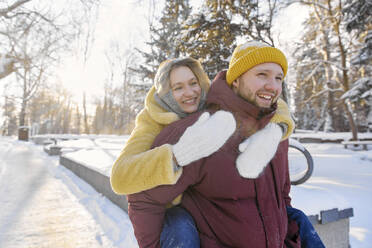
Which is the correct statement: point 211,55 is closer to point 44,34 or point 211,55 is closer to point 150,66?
point 150,66

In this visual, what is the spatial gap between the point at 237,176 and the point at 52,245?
2.75 meters

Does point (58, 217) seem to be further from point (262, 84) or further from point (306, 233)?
point (262, 84)

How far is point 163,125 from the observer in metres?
1.63

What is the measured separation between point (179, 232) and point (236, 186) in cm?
38

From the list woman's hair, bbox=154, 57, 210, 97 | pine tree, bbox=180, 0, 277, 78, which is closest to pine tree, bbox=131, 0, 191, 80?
pine tree, bbox=180, 0, 277, 78

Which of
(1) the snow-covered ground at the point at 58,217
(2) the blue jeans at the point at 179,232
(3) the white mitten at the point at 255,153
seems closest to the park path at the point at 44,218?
(1) the snow-covered ground at the point at 58,217

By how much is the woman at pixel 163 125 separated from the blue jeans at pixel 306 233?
1.84ft

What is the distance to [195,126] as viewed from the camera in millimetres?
1257

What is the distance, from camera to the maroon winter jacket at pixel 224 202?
49.2 inches

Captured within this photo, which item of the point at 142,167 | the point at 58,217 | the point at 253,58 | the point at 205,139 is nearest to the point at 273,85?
the point at 253,58

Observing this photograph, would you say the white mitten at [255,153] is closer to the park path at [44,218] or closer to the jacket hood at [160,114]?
the jacket hood at [160,114]

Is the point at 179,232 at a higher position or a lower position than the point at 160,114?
lower

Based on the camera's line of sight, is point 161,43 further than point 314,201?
Yes

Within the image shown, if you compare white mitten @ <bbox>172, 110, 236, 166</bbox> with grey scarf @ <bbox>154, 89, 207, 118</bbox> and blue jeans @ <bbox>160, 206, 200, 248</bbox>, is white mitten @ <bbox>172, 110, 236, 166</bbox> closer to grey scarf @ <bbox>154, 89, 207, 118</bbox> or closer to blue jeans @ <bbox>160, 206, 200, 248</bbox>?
blue jeans @ <bbox>160, 206, 200, 248</bbox>
